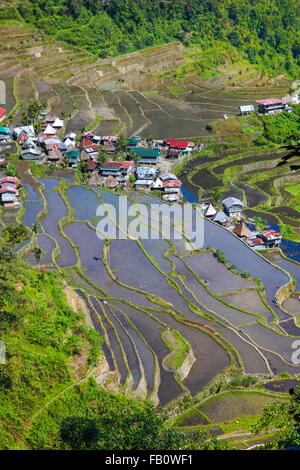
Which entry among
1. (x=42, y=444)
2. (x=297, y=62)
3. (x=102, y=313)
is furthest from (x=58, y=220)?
(x=297, y=62)

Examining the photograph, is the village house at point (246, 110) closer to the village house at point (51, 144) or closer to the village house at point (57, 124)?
the village house at point (57, 124)

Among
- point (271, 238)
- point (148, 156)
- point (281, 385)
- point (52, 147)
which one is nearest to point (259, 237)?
point (271, 238)

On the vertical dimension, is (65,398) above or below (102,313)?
above

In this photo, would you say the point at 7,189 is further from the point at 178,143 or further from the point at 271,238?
the point at 178,143

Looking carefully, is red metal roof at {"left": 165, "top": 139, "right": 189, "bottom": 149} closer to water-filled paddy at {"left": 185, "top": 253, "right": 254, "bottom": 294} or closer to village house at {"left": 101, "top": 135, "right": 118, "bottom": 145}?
village house at {"left": 101, "top": 135, "right": 118, "bottom": 145}

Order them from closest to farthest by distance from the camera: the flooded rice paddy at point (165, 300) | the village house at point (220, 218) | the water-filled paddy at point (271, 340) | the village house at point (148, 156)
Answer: the flooded rice paddy at point (165, 300), the water-filled paddy at point (271, 340), the village house at point (220, 218), the village house at point (148, 156)

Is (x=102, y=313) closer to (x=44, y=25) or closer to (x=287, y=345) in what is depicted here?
(x=287, y=345)

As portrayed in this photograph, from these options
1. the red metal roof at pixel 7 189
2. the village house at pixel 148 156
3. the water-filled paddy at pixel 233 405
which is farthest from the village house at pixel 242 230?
the water-filled paddy at pixel 233 405

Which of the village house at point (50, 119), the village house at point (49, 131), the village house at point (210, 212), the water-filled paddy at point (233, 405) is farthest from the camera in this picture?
the village house at point (50, 119)
